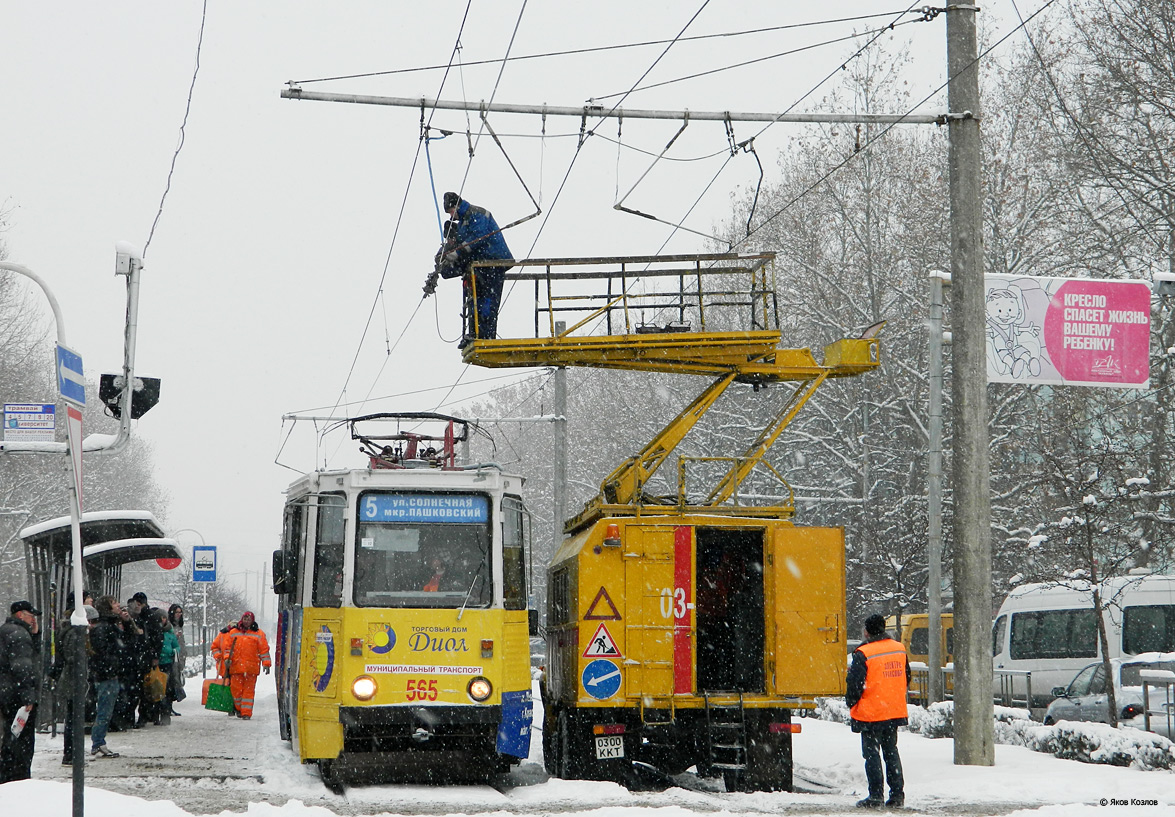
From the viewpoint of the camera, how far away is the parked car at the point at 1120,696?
Answer: 17.1 meters

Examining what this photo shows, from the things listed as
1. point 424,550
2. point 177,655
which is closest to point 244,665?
point 177,655

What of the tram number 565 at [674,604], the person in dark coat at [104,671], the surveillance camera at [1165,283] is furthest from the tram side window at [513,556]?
the surveillance camera at [1165,283]

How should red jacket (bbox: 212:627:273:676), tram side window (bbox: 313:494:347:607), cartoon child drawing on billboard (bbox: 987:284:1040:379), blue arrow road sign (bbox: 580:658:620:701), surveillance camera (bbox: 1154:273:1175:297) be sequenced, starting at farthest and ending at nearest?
red jacket (bbox: 212:627:273:676) → surveillance camera (bbox: 1154:273:1175:297) → cartoon child drawing on billboard (bbox: 987:284:1040:379) → blue arrow road sign (bbox: 580:658:620:701) → tram side window (bbox: 313:494:347:607)

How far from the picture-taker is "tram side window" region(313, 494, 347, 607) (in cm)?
1217

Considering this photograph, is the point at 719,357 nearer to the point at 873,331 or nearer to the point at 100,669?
the point at 873,331

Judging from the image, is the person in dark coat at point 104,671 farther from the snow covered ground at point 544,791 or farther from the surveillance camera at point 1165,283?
the surveillance camera at point 1165,283

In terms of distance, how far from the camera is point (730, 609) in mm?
14578

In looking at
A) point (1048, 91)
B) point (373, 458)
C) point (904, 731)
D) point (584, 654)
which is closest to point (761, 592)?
point (584, 654)

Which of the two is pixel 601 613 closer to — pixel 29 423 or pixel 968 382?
pixel 968 382

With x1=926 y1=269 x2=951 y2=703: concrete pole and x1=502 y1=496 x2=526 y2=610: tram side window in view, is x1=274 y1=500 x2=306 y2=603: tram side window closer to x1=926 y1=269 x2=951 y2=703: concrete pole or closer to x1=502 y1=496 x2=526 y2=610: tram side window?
x1=502 y1=496 x2=526 y2=610: tram side window

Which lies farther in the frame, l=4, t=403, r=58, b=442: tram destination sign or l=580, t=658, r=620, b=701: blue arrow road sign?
l=4, t=403, r=58, b=442: tram destination sign

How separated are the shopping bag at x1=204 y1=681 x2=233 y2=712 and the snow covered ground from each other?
6013 millimetres

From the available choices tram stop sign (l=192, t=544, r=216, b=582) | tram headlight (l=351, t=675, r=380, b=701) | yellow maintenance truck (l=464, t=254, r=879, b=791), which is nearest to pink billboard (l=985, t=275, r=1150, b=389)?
yellow maintenance truck (l=464, t=254, r=879, b=791)

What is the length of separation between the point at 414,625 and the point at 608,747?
2.25 meters
